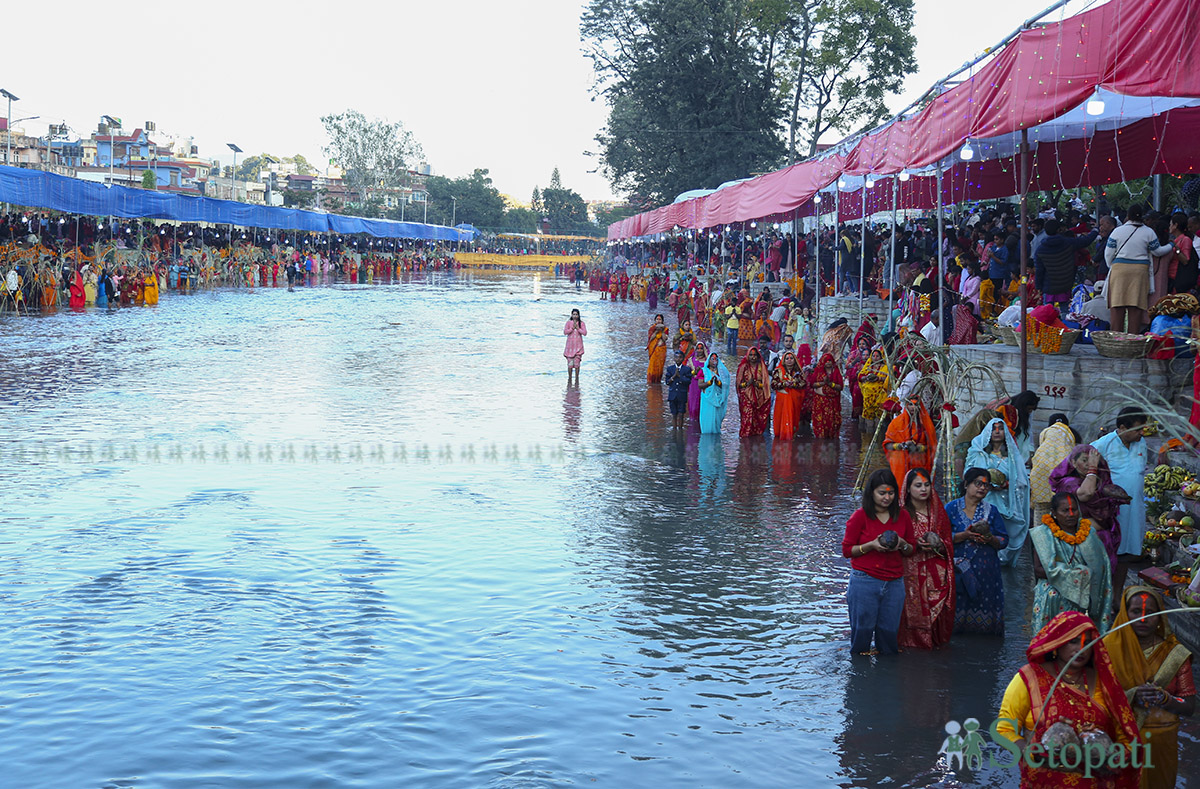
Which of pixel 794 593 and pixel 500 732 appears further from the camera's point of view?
pixel 794 593

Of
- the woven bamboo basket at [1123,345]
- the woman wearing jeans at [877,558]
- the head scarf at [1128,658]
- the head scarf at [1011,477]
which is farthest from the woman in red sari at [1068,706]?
the woven bamboo basket at [1123,345]

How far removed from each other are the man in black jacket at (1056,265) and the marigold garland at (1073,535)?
774cm

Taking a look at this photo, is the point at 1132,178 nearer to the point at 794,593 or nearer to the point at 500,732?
the point at 794,593

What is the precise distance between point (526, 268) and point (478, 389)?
2970 inches

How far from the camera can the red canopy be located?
6.12 m

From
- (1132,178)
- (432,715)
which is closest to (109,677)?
(432,715)

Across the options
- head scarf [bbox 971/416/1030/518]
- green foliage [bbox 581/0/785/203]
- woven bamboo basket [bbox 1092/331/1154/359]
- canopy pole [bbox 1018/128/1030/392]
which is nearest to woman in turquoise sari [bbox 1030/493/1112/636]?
head scarf [bbox 971/416/1030/518]

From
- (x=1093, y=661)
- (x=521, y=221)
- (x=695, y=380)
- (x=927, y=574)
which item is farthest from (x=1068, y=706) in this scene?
(x=521, y=221)

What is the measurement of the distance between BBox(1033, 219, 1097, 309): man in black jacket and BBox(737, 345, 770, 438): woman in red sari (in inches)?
127

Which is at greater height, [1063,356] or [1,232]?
[1,232]

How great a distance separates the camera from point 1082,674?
157 inches

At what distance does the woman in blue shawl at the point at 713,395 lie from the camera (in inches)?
523

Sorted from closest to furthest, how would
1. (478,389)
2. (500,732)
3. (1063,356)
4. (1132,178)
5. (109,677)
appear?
(500,732)
(109,677)
(1063,356)
(1132,178)
(478,389)

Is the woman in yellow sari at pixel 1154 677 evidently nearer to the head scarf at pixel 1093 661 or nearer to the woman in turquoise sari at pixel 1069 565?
the head scarf at pixel 1093 661
